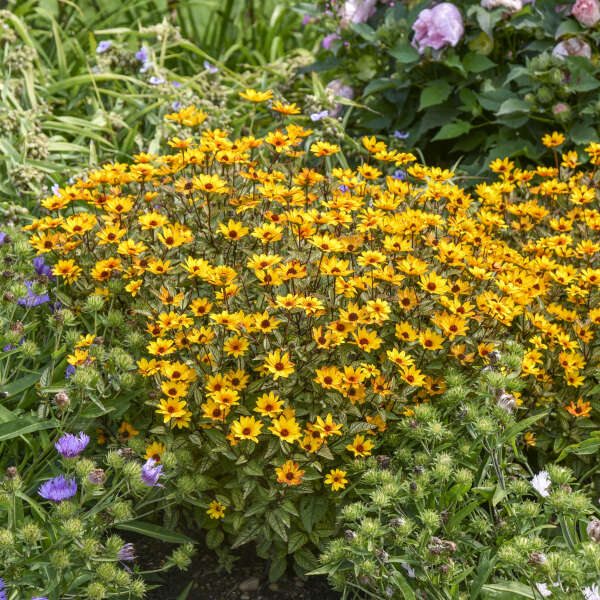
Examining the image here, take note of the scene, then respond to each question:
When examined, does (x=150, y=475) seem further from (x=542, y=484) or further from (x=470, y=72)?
(x=470, y=72)

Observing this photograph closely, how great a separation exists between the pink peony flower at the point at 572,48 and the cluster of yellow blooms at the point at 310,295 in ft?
4.09

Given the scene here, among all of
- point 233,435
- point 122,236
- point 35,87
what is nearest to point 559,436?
point 233,435

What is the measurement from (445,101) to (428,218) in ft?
5.94

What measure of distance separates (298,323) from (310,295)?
0.09 metres

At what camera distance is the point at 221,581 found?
2232 millimetres

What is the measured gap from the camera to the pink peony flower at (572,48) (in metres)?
3.64

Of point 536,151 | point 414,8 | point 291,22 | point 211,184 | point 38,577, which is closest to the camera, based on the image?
point 38,577

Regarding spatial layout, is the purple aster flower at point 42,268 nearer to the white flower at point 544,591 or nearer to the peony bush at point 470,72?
the white flower at point 544,591

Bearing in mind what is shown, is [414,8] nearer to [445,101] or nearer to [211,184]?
[445,101]

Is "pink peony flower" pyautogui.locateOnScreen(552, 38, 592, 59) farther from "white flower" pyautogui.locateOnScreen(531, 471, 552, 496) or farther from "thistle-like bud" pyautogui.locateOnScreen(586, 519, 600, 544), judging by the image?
"thistle-like bud" pyautogui.locateOnScreen(586, 519, 600, 544)

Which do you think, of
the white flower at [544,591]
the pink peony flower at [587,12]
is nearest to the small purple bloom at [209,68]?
the pink peony flower at [587,12]

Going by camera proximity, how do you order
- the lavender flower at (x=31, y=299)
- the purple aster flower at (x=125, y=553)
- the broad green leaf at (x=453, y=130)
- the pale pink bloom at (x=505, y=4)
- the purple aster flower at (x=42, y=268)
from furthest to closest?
the broad green leaf at (x=453, y=130) → the pale pink bloom at (x=505, y=4) → the purple aster flower at (x=42, y=268) → the lavender flower at (x=31, y=299) → the purple aster flower at (x=125, y=553)

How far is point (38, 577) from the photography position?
71.9 inches

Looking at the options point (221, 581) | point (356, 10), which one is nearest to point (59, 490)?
point (221, 581)
